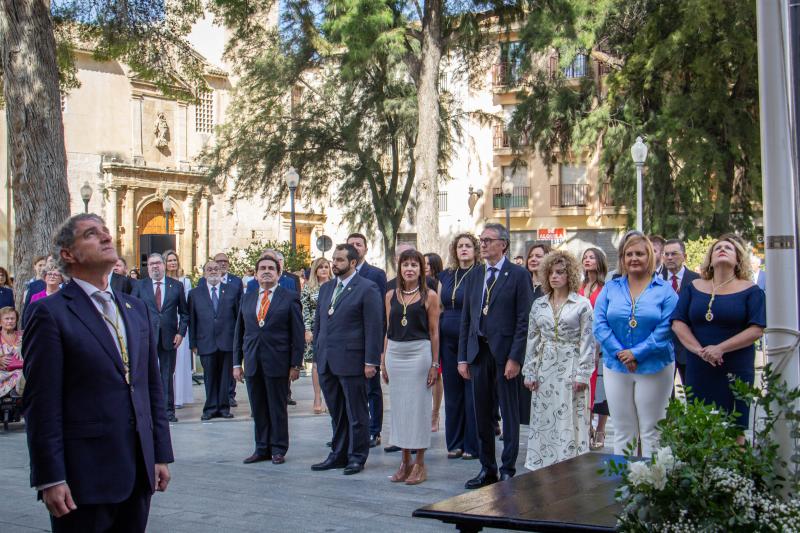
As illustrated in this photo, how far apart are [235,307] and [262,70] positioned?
2039 centimetres

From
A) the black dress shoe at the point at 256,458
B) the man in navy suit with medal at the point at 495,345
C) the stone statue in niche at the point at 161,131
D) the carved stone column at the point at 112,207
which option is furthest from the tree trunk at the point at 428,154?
the stone statue in niche at the point at 161,131

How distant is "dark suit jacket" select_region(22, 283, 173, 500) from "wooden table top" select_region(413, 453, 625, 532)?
138 cm

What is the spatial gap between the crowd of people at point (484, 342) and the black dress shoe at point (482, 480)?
0.02 meters

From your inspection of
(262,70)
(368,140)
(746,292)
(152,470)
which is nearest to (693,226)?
(368,140)

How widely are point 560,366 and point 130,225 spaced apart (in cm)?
4677

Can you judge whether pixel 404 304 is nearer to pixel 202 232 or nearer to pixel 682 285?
pixel 682 285

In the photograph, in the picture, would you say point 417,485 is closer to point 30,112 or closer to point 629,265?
point 629,265

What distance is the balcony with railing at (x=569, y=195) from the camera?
47344 millimetres

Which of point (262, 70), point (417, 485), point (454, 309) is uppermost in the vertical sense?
point (262, 70)

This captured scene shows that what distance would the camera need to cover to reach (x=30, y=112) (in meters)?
13.8

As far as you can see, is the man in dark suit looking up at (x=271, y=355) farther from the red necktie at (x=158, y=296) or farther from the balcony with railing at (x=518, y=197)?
the balcony with railing at (x=518, y=197)

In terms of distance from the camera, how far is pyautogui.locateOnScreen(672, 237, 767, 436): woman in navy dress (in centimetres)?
770

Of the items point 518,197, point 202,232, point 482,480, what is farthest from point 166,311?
point 202,232

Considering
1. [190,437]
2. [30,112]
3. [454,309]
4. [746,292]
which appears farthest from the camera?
[30,112]
